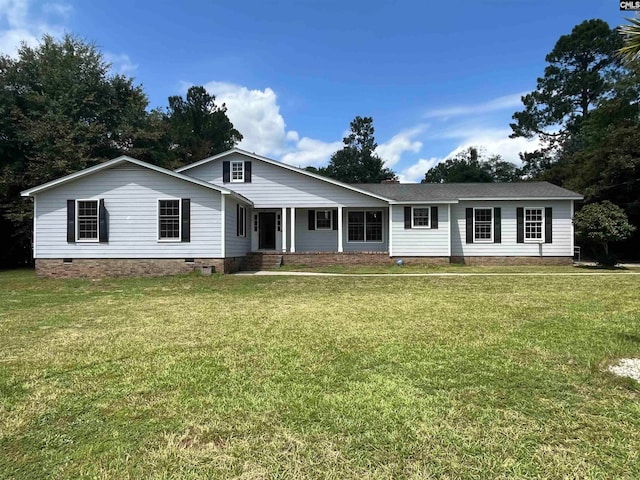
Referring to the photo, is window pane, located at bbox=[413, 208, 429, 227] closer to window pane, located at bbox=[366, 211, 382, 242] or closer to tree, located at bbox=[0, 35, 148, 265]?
window pane, located at bbox=[366, 211, 382, 242]

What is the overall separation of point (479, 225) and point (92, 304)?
1604cm

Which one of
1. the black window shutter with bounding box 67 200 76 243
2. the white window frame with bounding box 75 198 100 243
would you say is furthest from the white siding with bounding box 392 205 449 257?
the black window shutter with bounding box 67 200 76 243

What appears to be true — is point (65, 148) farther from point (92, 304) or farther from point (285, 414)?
point (285, 414)

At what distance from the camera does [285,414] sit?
3.20 m

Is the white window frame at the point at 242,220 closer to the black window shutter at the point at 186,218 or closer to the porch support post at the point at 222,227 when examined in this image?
the porch support post at the point at 222,227

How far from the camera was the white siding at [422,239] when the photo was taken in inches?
725

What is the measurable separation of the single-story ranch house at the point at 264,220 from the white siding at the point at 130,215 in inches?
1.5

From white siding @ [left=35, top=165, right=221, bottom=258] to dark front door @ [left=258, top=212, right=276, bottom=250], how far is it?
588 cm

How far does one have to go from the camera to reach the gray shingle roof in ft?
60.4

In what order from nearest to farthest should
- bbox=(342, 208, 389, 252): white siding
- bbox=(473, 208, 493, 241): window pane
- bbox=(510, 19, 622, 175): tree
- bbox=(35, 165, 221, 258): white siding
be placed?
bbox=(35, 165, 221, 258): white siding
bbox=(473, 208, 493, 241): window pane
bbox=(342, 208, 389, 252): white siding
bbox=(510, 19, 622, 175): tree

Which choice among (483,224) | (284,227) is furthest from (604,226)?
(284,227)

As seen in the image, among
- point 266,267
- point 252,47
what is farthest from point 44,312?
point 252,47

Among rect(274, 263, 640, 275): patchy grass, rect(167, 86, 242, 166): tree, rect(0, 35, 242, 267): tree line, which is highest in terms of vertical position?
rect(167, 86, 242, 166): tree

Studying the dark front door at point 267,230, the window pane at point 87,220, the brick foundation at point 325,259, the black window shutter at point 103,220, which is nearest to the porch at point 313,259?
the brick foundation at point 325,259
